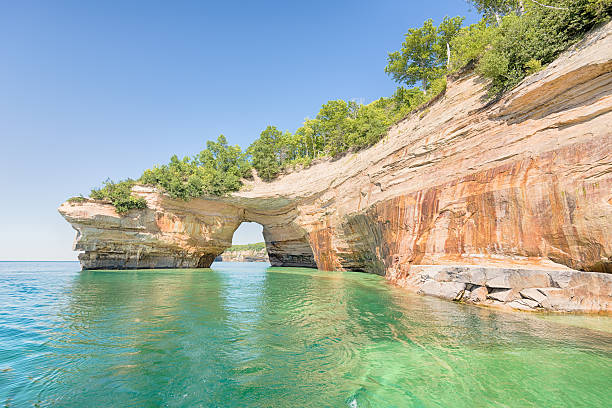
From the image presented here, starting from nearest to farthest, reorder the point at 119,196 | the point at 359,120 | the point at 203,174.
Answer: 1. the point at 359,120
2. the point at 119,196
3. the point at 203,174

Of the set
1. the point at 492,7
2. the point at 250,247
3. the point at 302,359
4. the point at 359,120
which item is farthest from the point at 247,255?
the point at 302,359

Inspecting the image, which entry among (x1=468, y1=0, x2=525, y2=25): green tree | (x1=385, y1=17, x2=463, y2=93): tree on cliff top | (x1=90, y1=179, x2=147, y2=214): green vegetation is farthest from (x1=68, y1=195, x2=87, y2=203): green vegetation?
(x1=468, y1=0, x2=525, y2=25): green tree

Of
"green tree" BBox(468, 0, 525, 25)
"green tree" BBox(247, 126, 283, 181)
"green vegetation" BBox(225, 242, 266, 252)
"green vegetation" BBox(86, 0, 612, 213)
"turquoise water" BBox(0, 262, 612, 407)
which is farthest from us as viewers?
"green vegetation" BBox(225, 242, 266, 252)

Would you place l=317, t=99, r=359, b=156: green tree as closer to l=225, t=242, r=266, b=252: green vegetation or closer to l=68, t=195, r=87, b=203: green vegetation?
l=68, t=195, r=87, b=203: green vegetation

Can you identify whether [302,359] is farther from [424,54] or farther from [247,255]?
[247,255]

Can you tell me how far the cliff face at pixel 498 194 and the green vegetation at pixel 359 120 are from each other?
1.83 m

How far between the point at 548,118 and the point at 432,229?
19.8ft

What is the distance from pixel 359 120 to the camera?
938 inches

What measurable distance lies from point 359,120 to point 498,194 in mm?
15831

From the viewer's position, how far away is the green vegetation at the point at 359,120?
48.1 feet

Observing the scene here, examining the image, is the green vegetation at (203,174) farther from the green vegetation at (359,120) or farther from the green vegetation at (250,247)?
the green vegetation at (250,247)

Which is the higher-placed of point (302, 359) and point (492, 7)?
point (492, 7)

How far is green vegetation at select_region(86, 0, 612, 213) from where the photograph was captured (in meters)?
14.7

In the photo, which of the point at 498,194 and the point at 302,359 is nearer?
the point at 302,359
